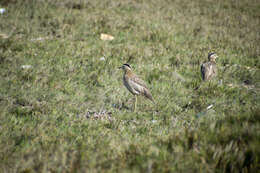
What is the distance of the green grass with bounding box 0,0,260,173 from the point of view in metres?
3.24

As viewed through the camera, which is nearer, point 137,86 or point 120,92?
point 137,86

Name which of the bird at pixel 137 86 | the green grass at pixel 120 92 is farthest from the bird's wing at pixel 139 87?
the green grass at pixel 120 92

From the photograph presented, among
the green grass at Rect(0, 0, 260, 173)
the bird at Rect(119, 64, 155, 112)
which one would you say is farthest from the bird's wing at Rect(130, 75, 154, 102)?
the green grass at Rect(0, 0, 260, 173)

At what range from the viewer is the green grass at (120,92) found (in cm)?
324

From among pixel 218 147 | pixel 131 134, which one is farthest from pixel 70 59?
pixel 218 147

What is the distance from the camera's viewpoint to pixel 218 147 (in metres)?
3.21

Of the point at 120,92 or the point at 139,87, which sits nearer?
the point at 139,87

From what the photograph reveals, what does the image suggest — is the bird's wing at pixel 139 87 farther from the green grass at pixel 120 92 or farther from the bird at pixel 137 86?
the green grass at pixel 120 92

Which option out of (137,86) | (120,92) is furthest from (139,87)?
(120,92)

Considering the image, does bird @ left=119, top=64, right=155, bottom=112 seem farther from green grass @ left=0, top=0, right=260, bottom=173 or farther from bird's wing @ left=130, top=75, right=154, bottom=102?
green grass @ left=0, top=0, right=260, bottom=173

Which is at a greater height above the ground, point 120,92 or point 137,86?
point 137,86

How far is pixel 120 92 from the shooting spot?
7.95 m

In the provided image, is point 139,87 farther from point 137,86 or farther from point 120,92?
point 120,92

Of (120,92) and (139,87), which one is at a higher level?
(139,87)
